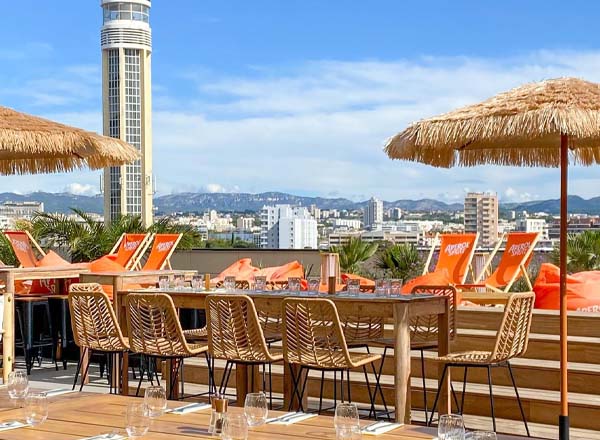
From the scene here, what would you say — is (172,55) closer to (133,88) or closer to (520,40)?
(133,88)

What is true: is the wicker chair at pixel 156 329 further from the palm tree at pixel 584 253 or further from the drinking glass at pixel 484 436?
the palm tree at pixel 584 253

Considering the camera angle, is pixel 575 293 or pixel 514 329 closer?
pixel 514 329

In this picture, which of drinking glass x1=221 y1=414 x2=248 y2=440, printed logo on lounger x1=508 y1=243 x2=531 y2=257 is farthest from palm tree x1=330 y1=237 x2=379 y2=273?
drinking glass x1=221 y1=414 x2=248 y2=440

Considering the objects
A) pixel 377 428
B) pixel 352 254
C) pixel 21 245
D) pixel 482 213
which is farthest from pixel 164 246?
pixel 482 213

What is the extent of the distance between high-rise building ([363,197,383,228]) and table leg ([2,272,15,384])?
879 inches

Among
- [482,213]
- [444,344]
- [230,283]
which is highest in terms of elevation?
[482,213]

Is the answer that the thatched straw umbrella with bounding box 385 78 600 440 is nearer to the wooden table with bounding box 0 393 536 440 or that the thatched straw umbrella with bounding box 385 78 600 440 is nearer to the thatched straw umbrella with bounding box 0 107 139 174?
the wooden table with bounding box 0 393 536 440

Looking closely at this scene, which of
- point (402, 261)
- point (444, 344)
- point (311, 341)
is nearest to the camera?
point (311, 341)

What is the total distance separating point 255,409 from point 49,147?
5905 mm

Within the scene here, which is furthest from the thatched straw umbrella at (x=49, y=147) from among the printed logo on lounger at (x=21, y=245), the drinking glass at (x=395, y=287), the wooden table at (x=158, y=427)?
the wooden table at (x=158, y=427)

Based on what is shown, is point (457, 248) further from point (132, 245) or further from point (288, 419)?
point (288, 419)

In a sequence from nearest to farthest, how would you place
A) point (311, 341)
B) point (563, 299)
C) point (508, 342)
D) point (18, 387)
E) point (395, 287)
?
point (18, 387) → point (563, 299) → point (311, 341) → point (508, 342) → point (395, 287)

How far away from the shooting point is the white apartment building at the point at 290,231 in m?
23.6

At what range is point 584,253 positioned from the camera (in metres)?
15.7
